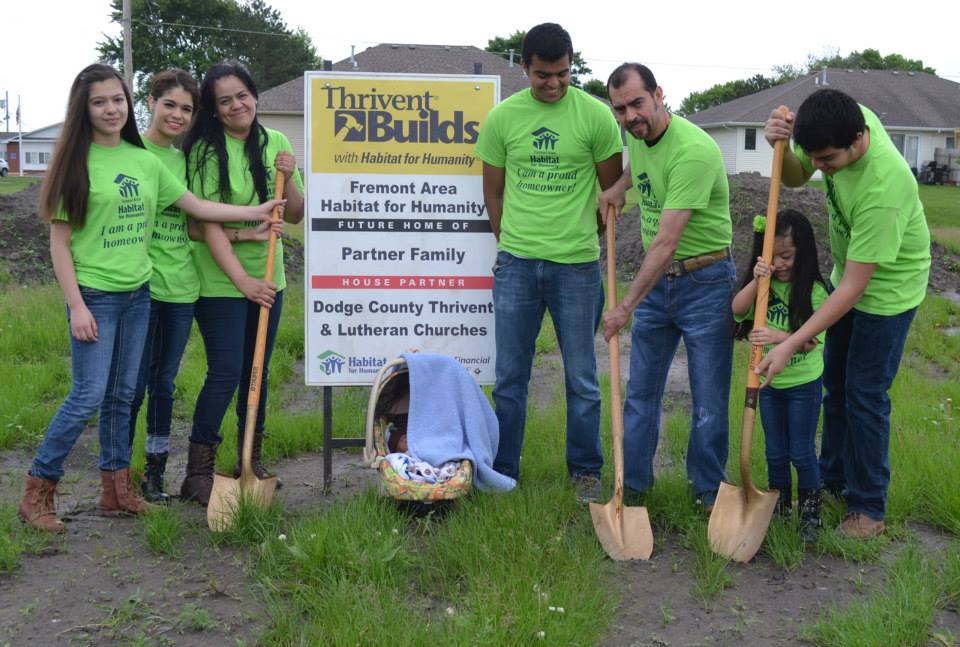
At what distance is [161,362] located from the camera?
16.8 feet

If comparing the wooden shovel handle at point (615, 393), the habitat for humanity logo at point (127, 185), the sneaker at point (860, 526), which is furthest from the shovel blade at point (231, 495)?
the sneaker at point (860, 526)

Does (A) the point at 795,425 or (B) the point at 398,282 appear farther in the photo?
(B) the point at 398,282

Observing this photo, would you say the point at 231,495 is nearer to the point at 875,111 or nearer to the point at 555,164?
the point at 555,164

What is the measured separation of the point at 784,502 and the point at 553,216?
1818 millimetres

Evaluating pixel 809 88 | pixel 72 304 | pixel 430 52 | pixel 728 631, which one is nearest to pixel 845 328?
pixel 728 631

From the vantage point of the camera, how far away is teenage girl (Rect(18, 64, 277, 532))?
14.8 ft

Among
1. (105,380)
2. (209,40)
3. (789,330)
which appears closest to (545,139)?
(789,330)

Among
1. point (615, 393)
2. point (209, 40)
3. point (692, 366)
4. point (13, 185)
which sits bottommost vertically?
point (615, 393)

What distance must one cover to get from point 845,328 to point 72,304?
3.65m

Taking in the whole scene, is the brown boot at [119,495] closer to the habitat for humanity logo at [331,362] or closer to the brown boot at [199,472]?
the brown boot at [199,472]

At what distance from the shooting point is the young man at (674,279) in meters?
4.43

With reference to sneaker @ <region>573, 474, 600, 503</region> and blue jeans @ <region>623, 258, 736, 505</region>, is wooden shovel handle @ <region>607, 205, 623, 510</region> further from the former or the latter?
sneaker @ <region>573, 474, 600, 503</region>

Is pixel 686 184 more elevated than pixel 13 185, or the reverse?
pixel 13 185

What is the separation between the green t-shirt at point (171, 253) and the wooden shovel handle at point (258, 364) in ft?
1.21
